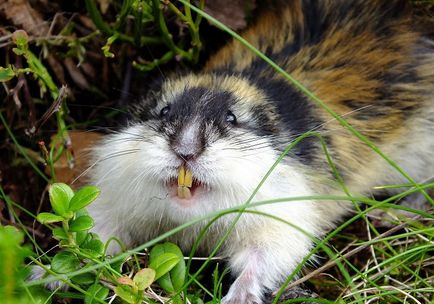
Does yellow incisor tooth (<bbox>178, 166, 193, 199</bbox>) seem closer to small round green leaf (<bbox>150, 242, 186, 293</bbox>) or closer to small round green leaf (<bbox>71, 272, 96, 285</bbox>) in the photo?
small round green leaf (<bbox>150, 242, 186, 293</bbox>)

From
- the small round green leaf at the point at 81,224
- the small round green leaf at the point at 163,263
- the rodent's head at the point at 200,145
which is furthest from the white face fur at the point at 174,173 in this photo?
the small round green leaf at the point at 81,224

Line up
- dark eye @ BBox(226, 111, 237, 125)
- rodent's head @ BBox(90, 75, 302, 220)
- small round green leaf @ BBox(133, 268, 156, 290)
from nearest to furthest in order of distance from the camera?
small round green leaf @ BBox(133, 268, 156, 290) < rodent's head @ BBox(90, 75, 302, 220) < dark eye @ BBox(226, 111, 237, 125)

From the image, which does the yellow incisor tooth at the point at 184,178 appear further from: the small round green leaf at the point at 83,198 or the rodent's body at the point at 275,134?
the small round green leaf at the point at 83,198

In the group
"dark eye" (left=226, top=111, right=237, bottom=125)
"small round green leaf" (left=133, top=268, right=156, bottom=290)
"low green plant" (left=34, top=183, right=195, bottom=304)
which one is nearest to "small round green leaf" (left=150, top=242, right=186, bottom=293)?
"low green plant" (left=34, top=183, right=195, bottom=304)

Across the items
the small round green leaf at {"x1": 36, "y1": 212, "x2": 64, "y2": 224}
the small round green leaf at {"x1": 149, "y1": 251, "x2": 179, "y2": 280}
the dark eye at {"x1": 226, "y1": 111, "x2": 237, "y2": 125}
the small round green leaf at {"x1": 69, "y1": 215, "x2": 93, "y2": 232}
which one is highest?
the dark eye at {"x1": 226, "y1": 111, "x2": 237, "y2": 125}

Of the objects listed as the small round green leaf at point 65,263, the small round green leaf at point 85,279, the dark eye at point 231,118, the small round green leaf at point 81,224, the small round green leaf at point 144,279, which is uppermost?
the dark eye at point 231,118

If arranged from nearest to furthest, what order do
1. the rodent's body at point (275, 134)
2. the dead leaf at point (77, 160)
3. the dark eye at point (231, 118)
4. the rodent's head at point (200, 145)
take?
the rodent's head at point (200, 145), the rodent's body at point (275, 134), the dark eye at point (231, 118), the dead leaf at point (77, 160)

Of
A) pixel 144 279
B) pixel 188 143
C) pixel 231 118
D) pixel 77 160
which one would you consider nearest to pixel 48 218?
pixel 144 279
